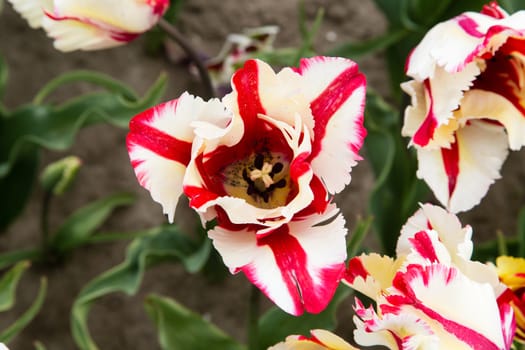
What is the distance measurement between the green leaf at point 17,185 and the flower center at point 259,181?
529 mm

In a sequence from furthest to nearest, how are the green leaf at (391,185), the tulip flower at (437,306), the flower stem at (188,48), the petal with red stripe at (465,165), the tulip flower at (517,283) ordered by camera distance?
the green leaf at (391,185)
the flower stem at (188,48)
the petal with red stripe at (465,165)
the tulip flower at (517,283)
the tulip flower at (437,306)

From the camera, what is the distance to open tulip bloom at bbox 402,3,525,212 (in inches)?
27.8

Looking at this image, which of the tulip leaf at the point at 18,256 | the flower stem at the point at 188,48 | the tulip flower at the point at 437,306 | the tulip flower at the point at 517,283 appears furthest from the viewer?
the tulip leaf at the point at 18,256

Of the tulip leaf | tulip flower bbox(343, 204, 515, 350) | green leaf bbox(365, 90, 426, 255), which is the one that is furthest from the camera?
the tulip leaf

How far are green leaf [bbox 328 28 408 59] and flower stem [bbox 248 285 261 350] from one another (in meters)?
0.43

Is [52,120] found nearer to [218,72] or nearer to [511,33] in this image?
[218,72]

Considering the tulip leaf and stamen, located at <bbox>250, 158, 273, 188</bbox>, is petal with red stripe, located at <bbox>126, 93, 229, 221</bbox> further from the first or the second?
the tulip leaf

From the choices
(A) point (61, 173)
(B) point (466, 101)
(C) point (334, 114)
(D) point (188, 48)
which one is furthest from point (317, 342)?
(A) point (61, 173)

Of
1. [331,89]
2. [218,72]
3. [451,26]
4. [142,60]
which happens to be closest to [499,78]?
[451,26]

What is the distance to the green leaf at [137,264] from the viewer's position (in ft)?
3.13

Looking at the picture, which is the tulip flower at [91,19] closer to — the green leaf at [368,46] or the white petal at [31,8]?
the white petal at [31,8]

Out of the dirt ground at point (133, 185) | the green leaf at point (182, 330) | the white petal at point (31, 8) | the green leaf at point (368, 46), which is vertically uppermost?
the white petal at point (31, 8)

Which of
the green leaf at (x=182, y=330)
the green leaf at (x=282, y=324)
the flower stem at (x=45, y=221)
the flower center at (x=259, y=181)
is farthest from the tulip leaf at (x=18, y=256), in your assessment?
the flower center at (x=259, y=181)

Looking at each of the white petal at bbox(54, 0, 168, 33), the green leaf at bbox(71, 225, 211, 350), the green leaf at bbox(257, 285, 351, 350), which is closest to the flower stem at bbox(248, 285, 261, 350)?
the green leaf at bbox(257, 285, 351, 350)
